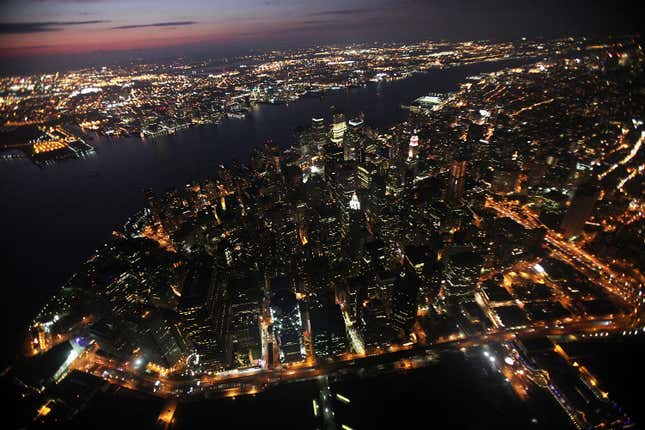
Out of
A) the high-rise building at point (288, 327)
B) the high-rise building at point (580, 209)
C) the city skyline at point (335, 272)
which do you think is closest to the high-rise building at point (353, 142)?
the city skyline at point (335, 272)

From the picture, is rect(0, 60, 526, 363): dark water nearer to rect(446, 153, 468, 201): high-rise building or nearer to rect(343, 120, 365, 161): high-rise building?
rect(343, 120, 365, 161): high-rise building

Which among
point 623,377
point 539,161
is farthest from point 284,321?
point 539,161

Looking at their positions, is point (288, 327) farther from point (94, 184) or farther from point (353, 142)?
point (94, 184)

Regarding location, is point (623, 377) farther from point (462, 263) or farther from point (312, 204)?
point (312, 204)

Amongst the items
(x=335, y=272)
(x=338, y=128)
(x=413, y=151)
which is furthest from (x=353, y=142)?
(x=335, y=272)

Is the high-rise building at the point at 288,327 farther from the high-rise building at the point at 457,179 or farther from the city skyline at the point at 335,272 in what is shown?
the high-rise building at the point at 457,179

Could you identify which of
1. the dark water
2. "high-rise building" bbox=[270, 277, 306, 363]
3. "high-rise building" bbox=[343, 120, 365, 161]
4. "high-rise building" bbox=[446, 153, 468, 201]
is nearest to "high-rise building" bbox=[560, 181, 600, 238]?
"high-rise building" bbox=[446, 153, 468, 201]

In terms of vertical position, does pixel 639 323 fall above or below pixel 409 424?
above
